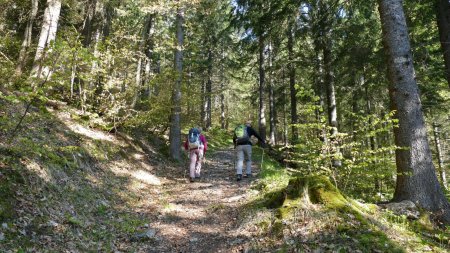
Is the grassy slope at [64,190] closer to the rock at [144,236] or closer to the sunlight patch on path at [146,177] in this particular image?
the sunlight patch on path at [146,177]

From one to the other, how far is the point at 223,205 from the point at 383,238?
12.0ft

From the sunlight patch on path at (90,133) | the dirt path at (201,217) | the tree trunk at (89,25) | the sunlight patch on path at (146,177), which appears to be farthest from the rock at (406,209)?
the tree trunk at (89,25)

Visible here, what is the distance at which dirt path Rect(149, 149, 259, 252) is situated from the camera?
5.47m

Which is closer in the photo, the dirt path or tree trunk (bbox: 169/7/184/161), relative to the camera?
the dirt path

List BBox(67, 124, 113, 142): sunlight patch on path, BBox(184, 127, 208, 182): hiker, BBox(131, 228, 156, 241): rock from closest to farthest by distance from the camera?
BBox(131, 228, 156, 241): rock
BBox(67, 124, 113, 142): sunlight patch on path
BBox(184, 127, 208, 182): hiker

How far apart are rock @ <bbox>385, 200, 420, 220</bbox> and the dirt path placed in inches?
113

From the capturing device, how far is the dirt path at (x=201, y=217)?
5.47 m

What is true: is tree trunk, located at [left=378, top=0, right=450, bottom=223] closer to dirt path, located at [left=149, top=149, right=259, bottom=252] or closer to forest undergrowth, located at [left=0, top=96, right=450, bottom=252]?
forest undergrowth, located at [left=0, top=96, right=450, bottom=252]

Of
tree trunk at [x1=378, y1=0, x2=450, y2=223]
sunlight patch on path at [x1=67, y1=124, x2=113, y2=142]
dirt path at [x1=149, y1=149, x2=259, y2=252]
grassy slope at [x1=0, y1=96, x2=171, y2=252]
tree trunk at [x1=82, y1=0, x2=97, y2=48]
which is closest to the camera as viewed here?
grassy slope at [x1=0, y1=96, x2=171, y2=252]

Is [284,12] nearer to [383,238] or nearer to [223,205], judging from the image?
[223,205]

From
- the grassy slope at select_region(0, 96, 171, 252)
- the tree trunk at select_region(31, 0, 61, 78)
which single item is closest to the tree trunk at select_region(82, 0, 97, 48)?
the tree trunk at select_region(31, 0, 61, 78)

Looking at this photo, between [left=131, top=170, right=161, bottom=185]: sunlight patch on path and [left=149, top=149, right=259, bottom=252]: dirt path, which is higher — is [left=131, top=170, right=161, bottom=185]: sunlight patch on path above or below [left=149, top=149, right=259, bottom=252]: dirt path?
above

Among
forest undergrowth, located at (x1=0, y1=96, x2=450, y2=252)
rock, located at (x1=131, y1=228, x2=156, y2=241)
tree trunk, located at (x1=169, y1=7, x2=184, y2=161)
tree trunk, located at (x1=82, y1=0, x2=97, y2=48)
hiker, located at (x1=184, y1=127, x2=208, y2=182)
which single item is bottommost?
rock, located at (x1=131, y1=228, x2=156, y2=241)

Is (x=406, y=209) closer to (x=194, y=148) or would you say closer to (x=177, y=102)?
(x=194, y=148)
